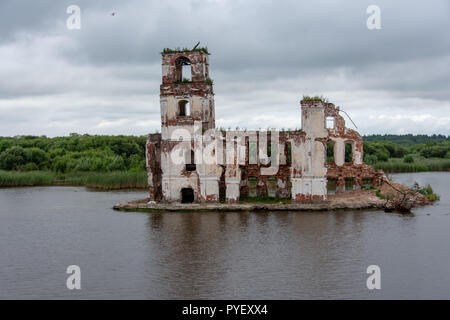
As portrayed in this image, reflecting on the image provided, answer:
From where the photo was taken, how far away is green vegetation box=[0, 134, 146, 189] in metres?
49.9

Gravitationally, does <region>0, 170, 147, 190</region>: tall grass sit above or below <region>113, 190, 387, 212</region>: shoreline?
above

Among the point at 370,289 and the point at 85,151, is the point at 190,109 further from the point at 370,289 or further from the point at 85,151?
the point at 85,151

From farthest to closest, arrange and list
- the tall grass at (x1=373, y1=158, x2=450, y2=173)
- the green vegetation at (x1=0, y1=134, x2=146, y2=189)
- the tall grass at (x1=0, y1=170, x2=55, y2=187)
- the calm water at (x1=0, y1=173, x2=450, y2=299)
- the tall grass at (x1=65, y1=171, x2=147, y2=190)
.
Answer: the tall grass at (x1=373, y1=158, x2=450, y2=173), the tall grass at (x1=0, y1=170, x2=55, y2=187), the green vegetation at (x1=0, y1=134, x2=146, y2=189), the tall grass at (x1=65, y1=171, x2=147, y2=190), the calm water at (x1=0, y1=173, x2=450, y2=299)

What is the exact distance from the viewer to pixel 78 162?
59438 millimetres

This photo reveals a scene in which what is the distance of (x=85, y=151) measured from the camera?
64.6m

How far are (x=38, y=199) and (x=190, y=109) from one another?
15.6 meters

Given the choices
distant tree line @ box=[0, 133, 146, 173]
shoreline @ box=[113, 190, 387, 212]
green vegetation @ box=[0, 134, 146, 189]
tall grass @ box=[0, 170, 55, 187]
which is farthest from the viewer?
distant tree line @ box=[0, 133, 146, 173]

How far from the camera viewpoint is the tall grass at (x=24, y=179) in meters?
51.9

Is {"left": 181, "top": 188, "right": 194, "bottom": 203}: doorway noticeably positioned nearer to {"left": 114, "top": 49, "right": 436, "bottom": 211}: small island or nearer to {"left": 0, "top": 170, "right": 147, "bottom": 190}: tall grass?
{"left": 114, "top": 49, "right": 436, "bottom": 211}: small island

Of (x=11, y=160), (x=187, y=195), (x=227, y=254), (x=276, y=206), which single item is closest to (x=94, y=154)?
(x=11, y=160)

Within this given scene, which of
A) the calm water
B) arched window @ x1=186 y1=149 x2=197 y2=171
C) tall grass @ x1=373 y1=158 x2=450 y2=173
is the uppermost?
arched window @ x1=186 y1=149 x2=197 y2=171

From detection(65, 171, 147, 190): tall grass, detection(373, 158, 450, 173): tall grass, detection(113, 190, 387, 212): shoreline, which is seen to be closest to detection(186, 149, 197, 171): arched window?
detection(113, 190, 387, 212): shoreline

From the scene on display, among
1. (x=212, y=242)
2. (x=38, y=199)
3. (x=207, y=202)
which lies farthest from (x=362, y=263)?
(x=38, y=199)

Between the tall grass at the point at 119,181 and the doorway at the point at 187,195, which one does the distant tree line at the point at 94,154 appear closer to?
the tall grass at the point at 119,181
